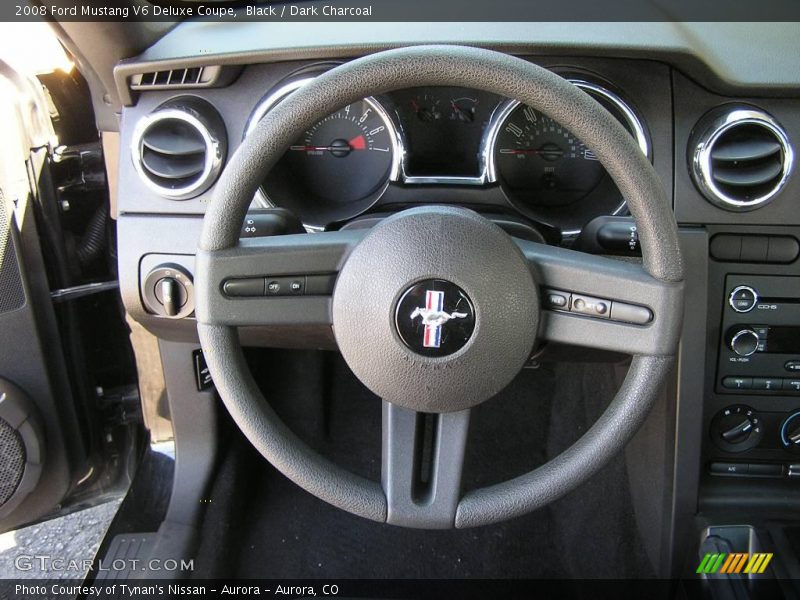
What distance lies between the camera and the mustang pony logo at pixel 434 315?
3.01 ft

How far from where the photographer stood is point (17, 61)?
151 centimetres

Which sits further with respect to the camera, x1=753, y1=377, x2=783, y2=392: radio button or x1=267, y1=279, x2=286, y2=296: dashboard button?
x1=753, y1=377, x2=783, y2=392: radio button

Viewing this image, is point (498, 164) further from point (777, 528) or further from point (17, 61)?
point (17, 61)

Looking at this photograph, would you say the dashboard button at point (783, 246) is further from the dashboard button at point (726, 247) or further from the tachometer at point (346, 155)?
the tachometer at point (346, 155)

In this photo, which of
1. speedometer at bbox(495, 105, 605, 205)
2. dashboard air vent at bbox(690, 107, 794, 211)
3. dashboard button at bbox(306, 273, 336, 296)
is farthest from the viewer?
speedometer at bbox(495, 105, 605, 205)

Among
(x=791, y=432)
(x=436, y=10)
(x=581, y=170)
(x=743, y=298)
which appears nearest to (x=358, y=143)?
(x=436, y=10)

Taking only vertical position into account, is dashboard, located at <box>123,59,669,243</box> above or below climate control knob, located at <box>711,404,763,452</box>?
above

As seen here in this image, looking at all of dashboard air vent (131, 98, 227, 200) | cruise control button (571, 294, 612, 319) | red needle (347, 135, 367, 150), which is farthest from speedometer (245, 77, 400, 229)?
cruise control button (571, 294, 612, 319)

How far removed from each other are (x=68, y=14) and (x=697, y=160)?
112 cm

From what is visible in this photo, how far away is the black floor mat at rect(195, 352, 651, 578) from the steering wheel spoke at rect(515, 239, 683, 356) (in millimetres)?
765

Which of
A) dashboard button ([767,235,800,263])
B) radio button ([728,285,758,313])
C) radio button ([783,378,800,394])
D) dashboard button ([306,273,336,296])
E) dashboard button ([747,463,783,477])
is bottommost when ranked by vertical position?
dashboard button ([747,463,783,477])

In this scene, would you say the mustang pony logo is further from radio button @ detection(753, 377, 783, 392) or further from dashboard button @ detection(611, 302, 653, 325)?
radio button @ detection(753, 377, 783, 392)

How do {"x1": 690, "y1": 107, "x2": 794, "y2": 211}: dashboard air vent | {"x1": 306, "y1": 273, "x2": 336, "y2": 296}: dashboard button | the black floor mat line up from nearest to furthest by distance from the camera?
{"x1": 306, "y1": 273, "x2": 336, "y2": 296}: dashboard button → {"x1": 690, "y1": 107, "x2": 794, "y2": 211}: dashboard air vent → the black floor mat

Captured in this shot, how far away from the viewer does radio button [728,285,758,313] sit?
1.31m
